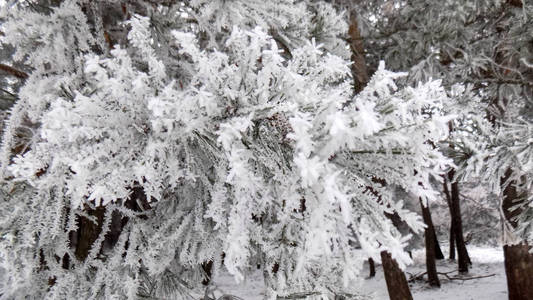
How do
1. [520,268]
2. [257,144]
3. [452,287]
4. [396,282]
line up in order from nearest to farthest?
[257,144] → [396,282] → [520,268] → [452,287]

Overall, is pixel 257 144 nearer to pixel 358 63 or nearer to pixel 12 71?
pixel 12 71

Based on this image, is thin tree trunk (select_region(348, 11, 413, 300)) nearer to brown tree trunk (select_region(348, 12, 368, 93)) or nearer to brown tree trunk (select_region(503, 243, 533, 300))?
brown tree trunk (select_region(348, 12, 368, 93))

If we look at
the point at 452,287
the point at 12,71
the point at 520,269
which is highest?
the point at 12,71

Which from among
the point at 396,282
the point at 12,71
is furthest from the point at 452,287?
the point at 12,71

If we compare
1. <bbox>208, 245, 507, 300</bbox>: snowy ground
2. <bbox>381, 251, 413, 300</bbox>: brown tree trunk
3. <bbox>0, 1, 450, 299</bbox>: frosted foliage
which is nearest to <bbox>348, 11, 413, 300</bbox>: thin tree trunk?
<bbox>381, 251, 413, 300</bbox>: brown tree trunk

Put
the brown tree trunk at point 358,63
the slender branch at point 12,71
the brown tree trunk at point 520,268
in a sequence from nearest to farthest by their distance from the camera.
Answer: the slender branch at point 12,71
the brown tree trunk at point 358,63
the brown tree trunk at point 520,268

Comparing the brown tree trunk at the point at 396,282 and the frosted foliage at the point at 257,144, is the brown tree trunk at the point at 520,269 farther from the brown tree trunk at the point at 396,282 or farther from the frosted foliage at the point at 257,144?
the frosted foliage at the point at 257,144

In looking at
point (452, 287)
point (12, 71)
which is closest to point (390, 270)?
point (12, 71)

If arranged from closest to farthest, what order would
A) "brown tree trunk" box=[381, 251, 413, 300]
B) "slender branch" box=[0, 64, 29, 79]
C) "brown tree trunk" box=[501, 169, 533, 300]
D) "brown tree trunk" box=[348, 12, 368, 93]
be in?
"slender branch" box=[0, 64, 29, 79]
"brown tree trunk" box=[381, 251, 413, 300]
"brown tree trunk" box=[348, 12, 368, 93]
"brown tree trunk" box=[501, 169, 533, 300]

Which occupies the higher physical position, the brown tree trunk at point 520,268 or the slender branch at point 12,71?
the slender branch at point 12,71

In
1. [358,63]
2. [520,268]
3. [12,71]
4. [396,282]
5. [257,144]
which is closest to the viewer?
[257,144]

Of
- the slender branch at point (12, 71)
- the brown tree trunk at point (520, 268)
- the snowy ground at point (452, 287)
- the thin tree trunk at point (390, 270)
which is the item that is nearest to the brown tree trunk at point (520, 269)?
the brown tree trunk at point (520, 268)

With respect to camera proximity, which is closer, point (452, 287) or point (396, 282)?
point (396, 282)

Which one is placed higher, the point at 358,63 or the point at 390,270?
the point at 358,63
